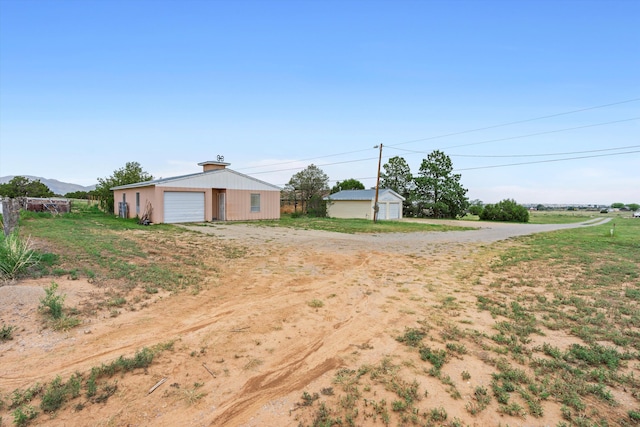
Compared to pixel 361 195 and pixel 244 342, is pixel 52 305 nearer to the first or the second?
pixel 244 342

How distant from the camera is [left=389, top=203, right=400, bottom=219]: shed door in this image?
3130 centimetres

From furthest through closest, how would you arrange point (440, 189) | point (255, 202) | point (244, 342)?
point (440, 189) → point (255, 202) → point (244, 342)

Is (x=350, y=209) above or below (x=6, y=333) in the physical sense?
above

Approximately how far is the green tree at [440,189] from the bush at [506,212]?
323 cm

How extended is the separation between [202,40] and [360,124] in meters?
12.3

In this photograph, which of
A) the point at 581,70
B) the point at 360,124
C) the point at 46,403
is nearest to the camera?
the point at 46,403

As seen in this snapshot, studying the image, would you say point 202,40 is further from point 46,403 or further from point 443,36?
point 46,403

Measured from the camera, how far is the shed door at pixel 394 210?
31.3m

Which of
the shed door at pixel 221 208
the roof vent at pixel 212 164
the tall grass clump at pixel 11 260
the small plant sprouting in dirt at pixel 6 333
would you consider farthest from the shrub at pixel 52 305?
the roof vent at pixel 212 164

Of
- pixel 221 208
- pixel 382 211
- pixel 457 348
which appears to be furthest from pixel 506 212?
pixel 457 348

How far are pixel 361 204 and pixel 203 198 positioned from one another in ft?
50.8

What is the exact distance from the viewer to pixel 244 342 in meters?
3.55

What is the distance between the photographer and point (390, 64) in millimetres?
15633

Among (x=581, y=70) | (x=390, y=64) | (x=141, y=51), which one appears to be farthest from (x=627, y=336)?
(x=141, y=51)
